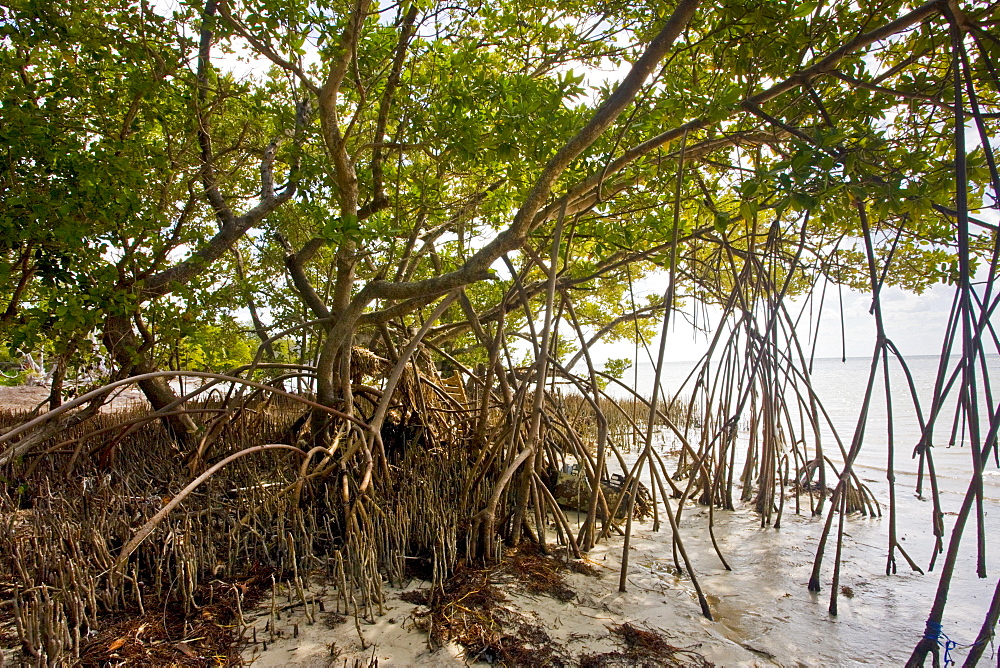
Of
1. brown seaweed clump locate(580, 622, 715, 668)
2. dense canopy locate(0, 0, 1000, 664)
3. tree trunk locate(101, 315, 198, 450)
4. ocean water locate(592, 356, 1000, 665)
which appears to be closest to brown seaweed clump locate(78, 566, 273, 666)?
dense canopy locate(0, 0, 1000, 664)

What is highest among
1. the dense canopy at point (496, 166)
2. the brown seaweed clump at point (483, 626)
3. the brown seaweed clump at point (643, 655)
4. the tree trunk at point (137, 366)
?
the dense canopy at point (496, 166)

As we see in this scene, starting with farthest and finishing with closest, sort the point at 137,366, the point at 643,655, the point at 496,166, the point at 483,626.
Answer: the point at 137,366, the point at 496,166, the point at 483,626, the point at 643,655

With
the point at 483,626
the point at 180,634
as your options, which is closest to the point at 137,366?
the point at 180,634

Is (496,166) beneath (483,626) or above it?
above

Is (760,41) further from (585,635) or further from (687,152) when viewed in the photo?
(585,635)

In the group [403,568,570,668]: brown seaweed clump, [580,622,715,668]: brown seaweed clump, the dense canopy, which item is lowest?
[580,622,715,668]: brown seaweed clump

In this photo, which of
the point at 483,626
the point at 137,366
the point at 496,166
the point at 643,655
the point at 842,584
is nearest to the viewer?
the point at 643,655

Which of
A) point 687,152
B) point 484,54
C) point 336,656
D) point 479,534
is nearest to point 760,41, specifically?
point 687,152

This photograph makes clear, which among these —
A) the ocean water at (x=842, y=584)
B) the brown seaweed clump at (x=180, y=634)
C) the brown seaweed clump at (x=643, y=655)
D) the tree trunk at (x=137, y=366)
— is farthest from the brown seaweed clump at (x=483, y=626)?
the tree trunk at (x=137, y=366)

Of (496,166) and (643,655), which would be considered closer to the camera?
A: (643,655)

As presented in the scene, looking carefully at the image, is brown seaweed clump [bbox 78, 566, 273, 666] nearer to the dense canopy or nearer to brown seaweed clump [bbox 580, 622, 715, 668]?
the dense canopy

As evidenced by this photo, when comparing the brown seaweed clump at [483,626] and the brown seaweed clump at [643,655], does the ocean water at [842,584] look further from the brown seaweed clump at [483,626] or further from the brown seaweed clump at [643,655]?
the brown seaweed clump at [483,626]

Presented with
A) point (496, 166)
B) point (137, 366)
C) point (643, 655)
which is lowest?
point (643, 655)

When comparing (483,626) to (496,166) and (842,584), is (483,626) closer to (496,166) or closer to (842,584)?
(842,584)
